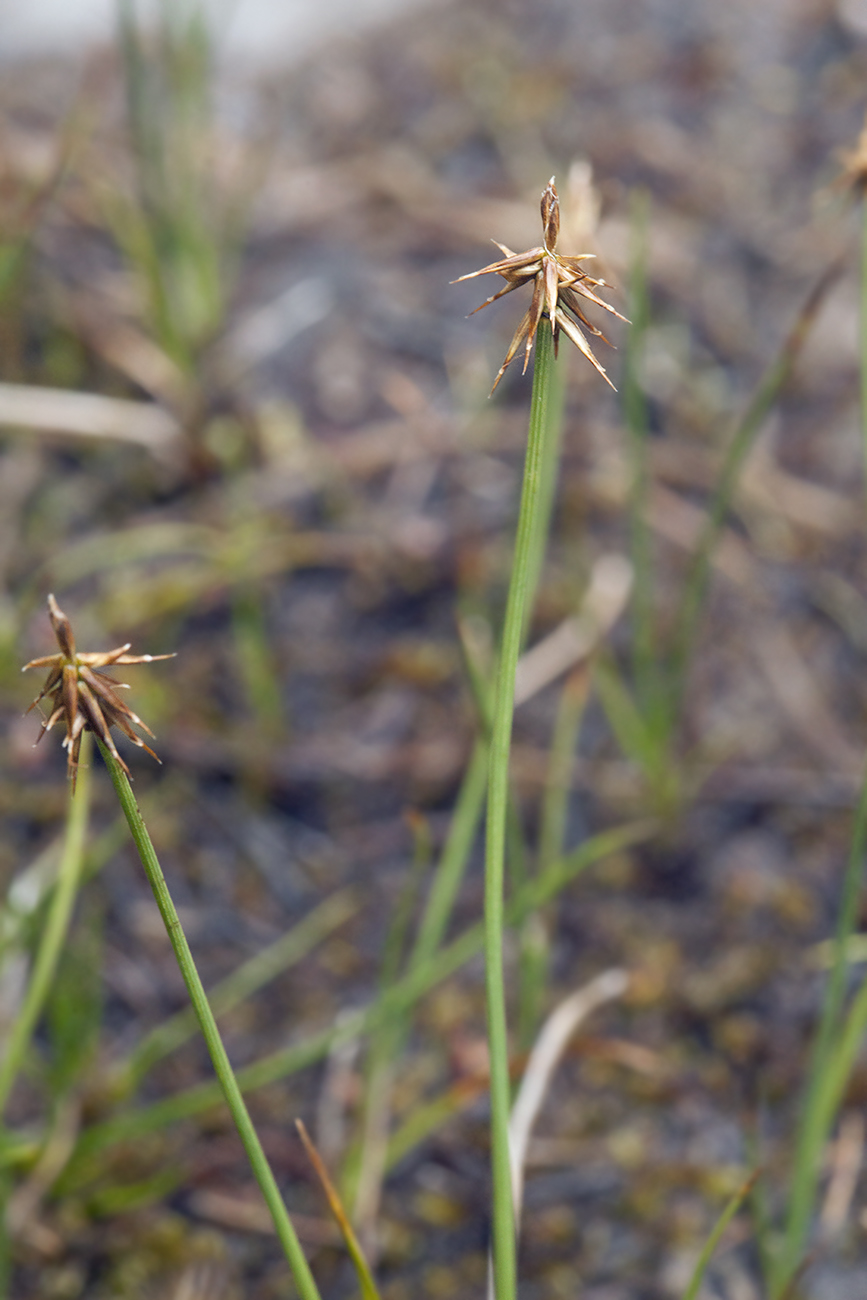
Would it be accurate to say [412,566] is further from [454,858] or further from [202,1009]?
[202,1009]

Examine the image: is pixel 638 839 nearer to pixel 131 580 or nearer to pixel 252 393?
Result: pixel 131 580

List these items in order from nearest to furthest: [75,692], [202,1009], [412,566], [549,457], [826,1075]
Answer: [75,692], [202,1009], [826,1075], [549,457], [412,566]

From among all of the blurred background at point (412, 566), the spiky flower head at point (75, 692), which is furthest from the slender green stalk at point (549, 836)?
the spiky flower head at point (75, 692)

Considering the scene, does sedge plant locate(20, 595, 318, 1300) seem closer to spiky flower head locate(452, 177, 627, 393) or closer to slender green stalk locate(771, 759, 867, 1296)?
spiky flower head locate(452, 177, 627, 393)

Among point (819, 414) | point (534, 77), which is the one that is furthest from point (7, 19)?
point (819, 414)

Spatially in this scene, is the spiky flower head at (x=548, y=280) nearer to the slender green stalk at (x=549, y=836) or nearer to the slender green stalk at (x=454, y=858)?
the slender green stalk at (x=454, y=858)

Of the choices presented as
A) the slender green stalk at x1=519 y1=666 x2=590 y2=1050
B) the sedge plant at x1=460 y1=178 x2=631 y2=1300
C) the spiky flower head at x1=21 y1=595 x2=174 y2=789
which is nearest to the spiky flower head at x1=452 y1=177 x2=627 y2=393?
the sedge plant at x1=460 y1=178 x2=631 y2=1300

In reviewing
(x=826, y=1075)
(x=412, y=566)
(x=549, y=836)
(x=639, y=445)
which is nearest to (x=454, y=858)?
(x=549, y=836)
